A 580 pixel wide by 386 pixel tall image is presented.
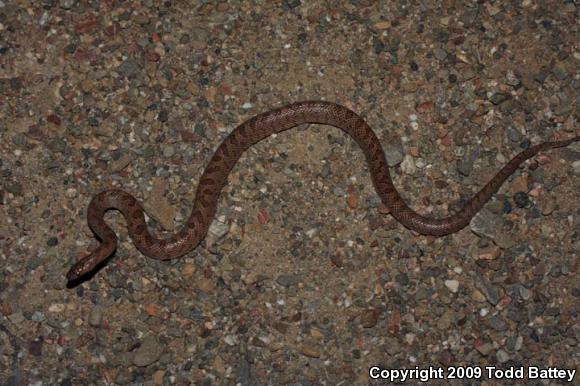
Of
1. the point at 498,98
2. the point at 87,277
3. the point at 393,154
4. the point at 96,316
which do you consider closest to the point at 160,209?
the point at 87,277

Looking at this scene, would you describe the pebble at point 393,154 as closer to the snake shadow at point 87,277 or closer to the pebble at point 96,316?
the snake shadow at point 87,277

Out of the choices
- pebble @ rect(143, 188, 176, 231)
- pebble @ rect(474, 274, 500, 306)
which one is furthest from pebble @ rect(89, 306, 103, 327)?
pebble @ rect(474, 274, 500, 306)

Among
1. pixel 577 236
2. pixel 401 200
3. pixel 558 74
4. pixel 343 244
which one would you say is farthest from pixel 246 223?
pixel 558 74

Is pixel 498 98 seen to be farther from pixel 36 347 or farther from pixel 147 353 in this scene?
pixel 36 347

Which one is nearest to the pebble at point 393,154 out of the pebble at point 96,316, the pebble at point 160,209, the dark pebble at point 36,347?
the pebble at point 160,209

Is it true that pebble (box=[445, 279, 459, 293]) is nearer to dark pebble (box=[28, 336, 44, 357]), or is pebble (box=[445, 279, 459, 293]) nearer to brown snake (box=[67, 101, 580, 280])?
brown snake (box=[67, 101, 580, 280])

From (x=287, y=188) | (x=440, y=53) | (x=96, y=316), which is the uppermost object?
(x=440, y=53)

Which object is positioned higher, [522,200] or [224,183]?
[224,183]
